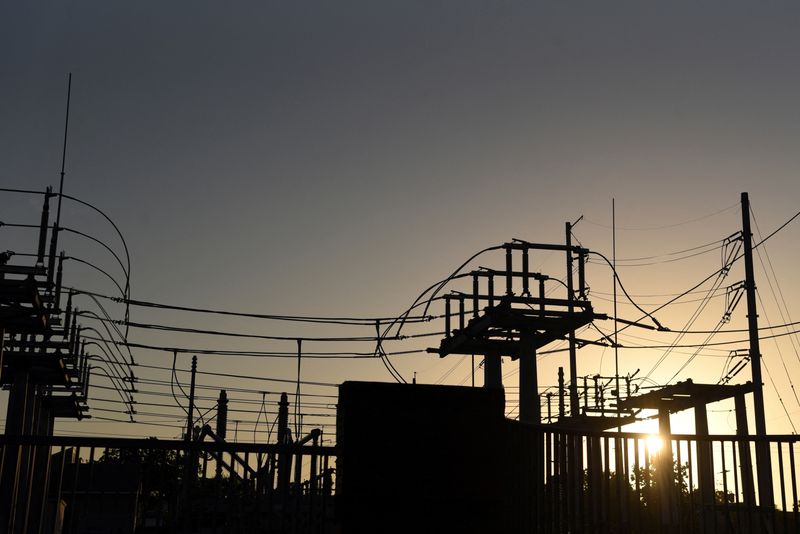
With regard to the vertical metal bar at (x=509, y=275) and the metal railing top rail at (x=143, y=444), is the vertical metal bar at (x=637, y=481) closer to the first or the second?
the metal railing top rail at (x=143, y=444)

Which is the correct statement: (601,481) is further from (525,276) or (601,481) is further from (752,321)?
(752,321)

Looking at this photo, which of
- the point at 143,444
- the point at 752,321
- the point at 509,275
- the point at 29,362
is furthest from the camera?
the point at 752,321

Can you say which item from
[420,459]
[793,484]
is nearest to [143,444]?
[420,459]

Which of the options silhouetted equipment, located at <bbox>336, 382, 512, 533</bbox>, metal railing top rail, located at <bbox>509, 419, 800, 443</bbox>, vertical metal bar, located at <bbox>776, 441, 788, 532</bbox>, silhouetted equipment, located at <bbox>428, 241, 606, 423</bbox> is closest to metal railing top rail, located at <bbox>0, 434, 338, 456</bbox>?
silhouetted equipment, located at <bbox>336, 382, 512, 533</bbox>

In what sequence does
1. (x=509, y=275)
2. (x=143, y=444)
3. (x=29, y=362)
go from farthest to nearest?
(x=509, y=275) < (x=29, y=362) < (x=143, y=444)

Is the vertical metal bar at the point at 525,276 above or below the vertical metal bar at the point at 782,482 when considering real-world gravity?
above

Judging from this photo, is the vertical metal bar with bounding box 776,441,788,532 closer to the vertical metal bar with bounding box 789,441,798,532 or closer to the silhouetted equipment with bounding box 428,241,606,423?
the vertical metal bar with bounding box 789,441,798,532

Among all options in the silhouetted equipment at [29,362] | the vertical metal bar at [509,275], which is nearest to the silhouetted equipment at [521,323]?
the vertical metal bar at [509,275]

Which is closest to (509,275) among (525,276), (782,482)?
(525,276)

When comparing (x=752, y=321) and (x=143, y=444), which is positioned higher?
(x=752, y=321)

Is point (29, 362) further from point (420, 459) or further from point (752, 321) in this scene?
point (752, 321)

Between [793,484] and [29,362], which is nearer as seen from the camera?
[793,484]

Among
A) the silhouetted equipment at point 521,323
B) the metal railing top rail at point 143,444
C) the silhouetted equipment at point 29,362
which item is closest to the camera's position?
the metal railing top rail at point 143,444

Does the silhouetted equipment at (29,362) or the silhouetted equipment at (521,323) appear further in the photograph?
the silhouetted equipment at (521,323)
